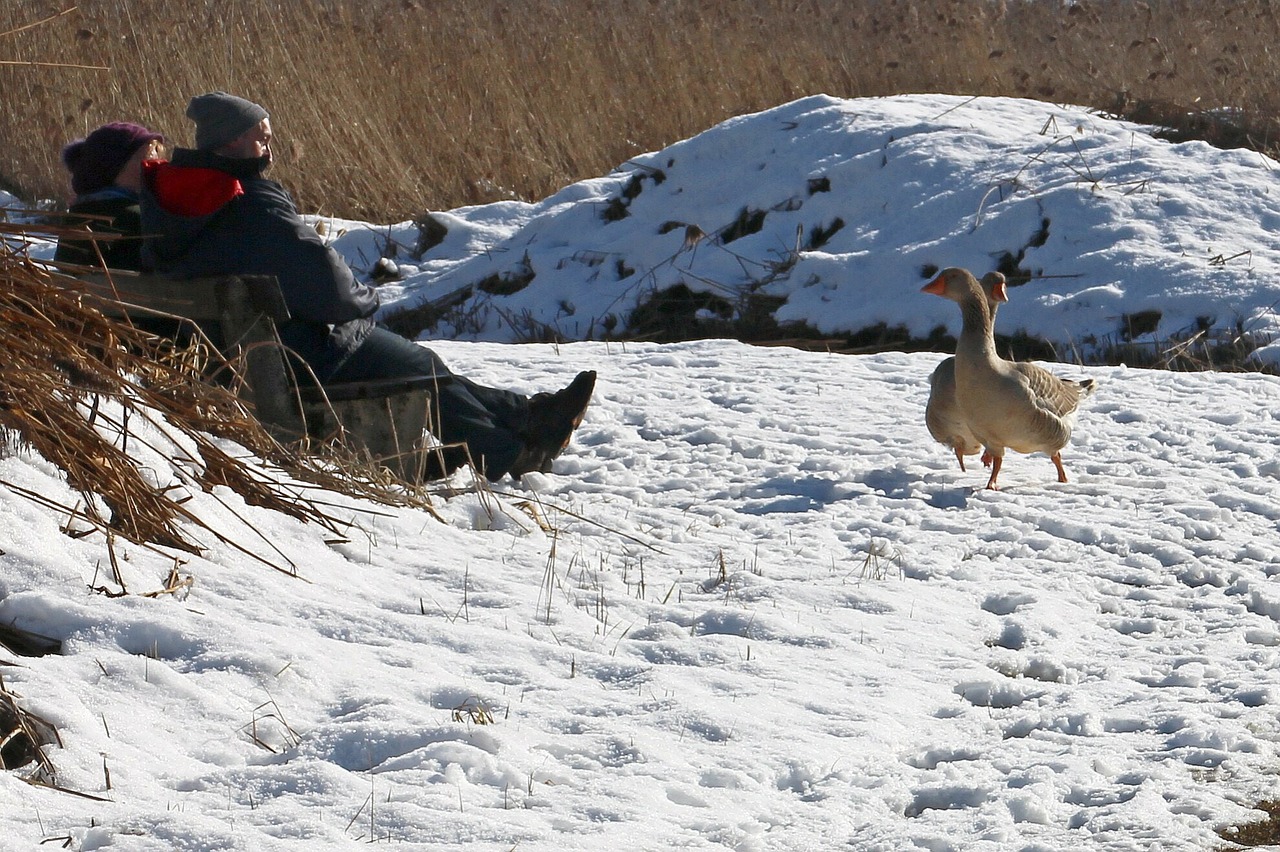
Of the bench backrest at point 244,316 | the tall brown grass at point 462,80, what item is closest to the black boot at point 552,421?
the bench backrest at point 244,316

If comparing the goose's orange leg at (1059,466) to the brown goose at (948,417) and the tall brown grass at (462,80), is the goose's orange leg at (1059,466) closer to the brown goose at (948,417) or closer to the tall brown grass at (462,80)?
the brown goose at (948,417)

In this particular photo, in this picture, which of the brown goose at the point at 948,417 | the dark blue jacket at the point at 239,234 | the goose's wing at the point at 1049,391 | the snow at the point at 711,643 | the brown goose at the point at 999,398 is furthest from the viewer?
the brown goose at the point at 948,417

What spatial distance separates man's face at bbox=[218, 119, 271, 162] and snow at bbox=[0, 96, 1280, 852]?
1463 mm

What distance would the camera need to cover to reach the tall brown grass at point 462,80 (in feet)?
41.5

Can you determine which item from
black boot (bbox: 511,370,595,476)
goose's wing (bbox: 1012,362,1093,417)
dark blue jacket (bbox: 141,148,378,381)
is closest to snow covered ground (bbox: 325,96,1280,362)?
goose's wing (bbox: 1012,362,1093,417)

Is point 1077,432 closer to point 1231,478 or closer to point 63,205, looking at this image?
point 1231,478

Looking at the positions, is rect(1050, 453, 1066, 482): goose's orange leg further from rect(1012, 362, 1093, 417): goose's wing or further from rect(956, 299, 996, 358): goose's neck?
rect(956, 299, 996, 358): goose's neck

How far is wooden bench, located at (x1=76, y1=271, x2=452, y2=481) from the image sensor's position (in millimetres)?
4910

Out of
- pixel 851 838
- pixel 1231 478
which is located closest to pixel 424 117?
pixel 1231 478

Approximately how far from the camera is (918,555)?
5027 mm

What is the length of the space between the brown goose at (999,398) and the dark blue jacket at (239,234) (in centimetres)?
235

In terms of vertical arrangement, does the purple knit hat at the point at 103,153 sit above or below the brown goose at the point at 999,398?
above

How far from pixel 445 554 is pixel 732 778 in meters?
1.56

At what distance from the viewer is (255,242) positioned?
5.27 metres
